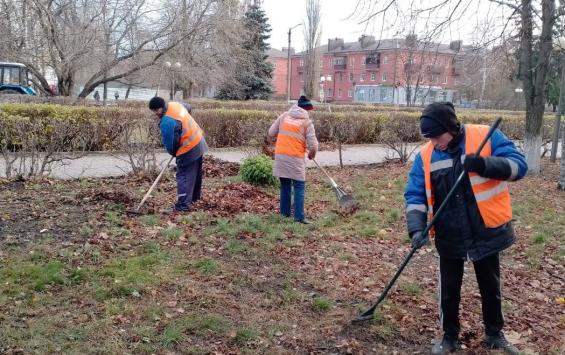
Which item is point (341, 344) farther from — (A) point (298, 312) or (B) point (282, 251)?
(B) point (282, 251)

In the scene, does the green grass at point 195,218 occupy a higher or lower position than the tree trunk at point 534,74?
lower

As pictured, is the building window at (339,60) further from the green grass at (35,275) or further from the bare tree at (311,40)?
the green grass at (35,275)

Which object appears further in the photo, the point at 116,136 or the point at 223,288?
the point at 116,136

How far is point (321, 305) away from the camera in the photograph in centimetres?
414

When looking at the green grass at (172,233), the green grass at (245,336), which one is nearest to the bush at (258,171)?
the green grass at (172,233)

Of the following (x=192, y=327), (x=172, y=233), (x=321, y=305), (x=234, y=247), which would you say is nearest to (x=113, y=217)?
(x=172, y=233)

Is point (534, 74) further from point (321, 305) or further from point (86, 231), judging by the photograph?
point (86, 231)

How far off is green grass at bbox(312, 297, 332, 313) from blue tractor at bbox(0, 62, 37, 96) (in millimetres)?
24901

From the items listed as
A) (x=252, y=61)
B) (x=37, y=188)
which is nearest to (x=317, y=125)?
(x=37, y=188)

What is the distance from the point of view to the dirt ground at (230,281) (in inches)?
141

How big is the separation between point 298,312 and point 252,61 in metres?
30.4

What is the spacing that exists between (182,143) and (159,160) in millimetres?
4746

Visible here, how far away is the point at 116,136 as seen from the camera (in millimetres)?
11922

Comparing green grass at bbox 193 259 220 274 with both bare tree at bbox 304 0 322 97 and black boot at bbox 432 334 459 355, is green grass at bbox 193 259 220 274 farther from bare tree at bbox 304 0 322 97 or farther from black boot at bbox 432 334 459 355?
bare tree at bbox 304 0 322 97
